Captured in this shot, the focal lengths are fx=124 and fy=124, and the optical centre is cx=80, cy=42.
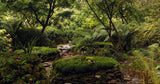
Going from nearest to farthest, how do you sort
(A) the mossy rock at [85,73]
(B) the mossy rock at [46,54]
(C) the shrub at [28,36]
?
1. (A) the mossy rock at [85,73]
2. (B) the mossy rock at [46,54]
3. (C) the shrub at [28,36]

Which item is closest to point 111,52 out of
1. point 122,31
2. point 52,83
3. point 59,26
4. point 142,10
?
point 122,31

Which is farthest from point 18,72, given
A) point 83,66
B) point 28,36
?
point 28,36

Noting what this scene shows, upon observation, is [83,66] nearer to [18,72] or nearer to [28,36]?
[18,72]

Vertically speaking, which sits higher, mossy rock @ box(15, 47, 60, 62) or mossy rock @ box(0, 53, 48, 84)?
mossy rock @ box(0, 53, 48, 84)

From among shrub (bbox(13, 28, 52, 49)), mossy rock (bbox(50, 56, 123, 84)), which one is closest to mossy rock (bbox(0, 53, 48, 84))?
mossy rock (bbox(50, 56, 123, 84))

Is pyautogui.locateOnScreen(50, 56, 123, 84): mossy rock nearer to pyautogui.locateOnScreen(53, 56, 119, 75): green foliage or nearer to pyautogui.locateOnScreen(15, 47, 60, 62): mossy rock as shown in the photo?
pyautogui.locateOnScreen(53, 56, 119, 75): green foliage

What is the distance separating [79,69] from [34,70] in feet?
2.57

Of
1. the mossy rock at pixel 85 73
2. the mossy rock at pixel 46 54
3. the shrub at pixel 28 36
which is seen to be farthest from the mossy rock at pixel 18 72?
the shrub at pixel 28 36

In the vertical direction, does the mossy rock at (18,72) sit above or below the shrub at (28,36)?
below

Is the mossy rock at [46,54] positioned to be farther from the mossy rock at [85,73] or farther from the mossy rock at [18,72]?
the mossy rock at [18,72]

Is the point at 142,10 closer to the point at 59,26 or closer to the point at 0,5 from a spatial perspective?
the point at 0,5

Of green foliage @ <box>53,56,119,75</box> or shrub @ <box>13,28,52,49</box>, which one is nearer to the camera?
green foliage @ <box>53,56,119,75</box>

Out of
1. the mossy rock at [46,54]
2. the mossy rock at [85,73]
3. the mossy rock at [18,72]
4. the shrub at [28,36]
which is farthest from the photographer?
the shrub at [28,36]

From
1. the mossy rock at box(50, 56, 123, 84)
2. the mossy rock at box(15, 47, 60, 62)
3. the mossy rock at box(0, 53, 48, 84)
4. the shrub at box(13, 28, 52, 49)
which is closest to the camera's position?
the mossy rock at box(0, 53, 48, 84)
